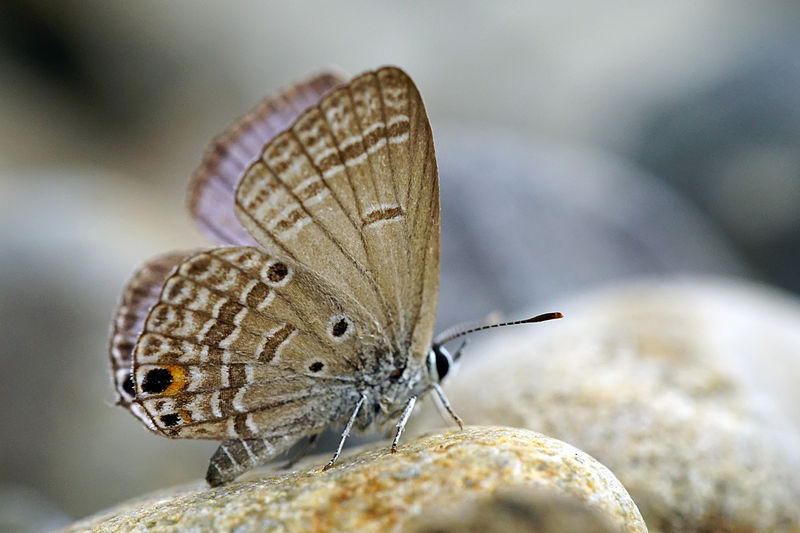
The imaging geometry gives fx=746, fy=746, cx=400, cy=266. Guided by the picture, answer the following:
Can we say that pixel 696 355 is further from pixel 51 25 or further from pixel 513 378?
pixel 51 25

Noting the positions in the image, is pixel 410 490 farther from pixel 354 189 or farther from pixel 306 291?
pixel 354 189

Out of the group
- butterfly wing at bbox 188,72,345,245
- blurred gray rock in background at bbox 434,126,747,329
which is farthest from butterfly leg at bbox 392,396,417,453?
blurred gray rock in background at bbox 434,126,747,329

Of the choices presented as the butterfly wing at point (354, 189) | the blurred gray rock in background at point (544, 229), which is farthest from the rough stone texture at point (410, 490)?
the blurred gray rock in background at point (544, 229)

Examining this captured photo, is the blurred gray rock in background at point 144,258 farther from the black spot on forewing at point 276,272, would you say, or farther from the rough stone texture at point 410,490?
the rough stone texture at point 410,490

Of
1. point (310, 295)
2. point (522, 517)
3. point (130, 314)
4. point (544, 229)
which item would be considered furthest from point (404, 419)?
point (544, 229)

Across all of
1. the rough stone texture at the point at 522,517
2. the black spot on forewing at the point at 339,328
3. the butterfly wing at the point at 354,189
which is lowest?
the rough stone texture at the point at 522,517

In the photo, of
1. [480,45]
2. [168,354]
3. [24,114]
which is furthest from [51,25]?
[168,354]
